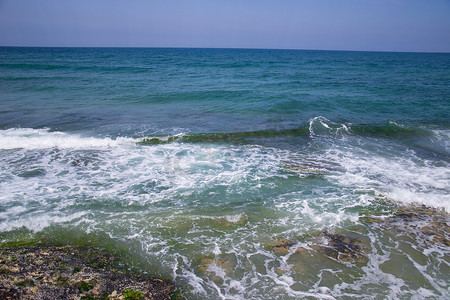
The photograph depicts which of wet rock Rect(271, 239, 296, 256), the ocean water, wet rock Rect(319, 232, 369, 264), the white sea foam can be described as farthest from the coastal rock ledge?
wet rock Rect(319, 232, 369, 264)

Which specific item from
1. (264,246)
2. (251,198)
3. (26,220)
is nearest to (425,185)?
(251,198)

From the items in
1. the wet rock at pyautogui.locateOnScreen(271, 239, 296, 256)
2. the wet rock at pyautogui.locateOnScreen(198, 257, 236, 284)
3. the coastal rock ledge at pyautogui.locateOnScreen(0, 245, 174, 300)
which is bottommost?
the wet rock at pyautogui.locateOnScreen(198, 257, 236, 284)

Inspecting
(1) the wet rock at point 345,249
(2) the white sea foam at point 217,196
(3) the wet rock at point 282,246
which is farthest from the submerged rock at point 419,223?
(3) the wet rock at point 282,246

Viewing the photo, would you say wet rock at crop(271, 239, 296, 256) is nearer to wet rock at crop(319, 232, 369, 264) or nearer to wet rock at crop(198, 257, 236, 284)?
wet rock at crop(319, 232, 369, 264)

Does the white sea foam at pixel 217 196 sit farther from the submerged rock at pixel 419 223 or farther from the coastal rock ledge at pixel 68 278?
the coastal rock ledge at pixel 68 278

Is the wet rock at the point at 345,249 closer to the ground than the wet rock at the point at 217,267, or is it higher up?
higher up

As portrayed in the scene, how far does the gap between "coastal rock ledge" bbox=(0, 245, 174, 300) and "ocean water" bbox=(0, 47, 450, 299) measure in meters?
0.48

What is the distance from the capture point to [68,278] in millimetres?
5043

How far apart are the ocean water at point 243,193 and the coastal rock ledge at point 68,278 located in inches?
18.9

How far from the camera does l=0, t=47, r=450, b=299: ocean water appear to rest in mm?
5645

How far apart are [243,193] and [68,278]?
5286mm

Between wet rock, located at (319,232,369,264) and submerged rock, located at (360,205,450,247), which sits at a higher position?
submerged rock, located at (360,205,450,247)

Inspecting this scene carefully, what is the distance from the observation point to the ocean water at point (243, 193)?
5.64 meters

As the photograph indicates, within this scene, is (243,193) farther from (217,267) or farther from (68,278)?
(68,278)
